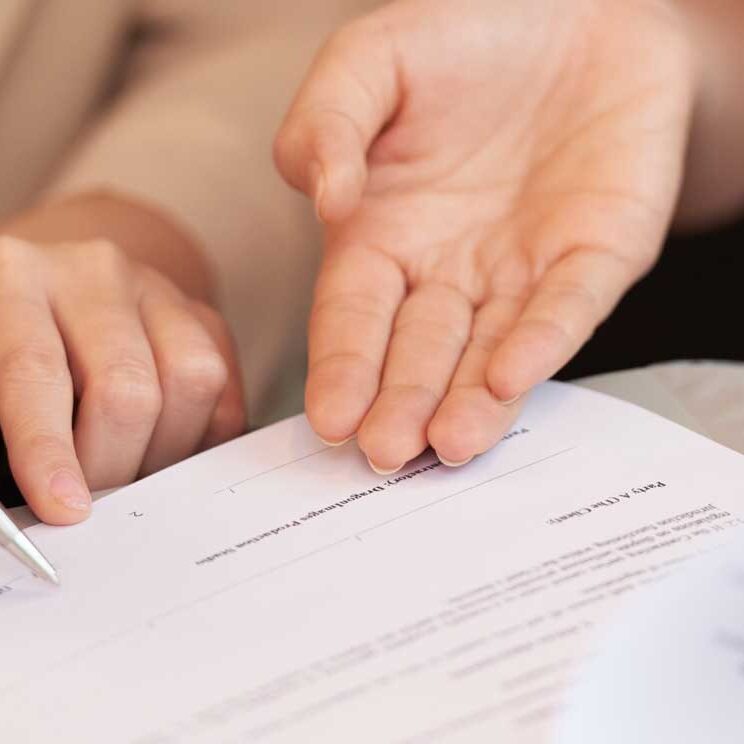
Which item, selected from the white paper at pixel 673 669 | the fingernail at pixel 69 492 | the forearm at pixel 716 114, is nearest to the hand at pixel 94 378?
the fingernail at pixel 69 492

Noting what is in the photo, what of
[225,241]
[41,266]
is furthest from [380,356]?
[225,241]

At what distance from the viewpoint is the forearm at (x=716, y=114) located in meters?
0.68

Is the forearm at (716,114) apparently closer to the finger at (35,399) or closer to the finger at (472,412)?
the finger at (472,412)

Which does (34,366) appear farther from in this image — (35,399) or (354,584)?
(354,584)

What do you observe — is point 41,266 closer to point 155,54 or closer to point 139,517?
point 139,517

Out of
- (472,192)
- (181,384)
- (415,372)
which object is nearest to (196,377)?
(181,384)

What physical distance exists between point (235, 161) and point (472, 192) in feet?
1.06

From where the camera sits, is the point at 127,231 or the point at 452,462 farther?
the point at 127,231

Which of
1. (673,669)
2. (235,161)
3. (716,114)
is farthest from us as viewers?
(235,161)

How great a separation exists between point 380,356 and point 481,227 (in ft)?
0.45

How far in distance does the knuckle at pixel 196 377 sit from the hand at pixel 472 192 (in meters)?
0.05

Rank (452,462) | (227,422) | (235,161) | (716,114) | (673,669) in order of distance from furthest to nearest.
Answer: (235,161), (716,114), (227,422), (452,462), (673,669)

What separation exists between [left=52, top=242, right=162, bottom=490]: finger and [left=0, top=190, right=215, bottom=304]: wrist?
0.20m

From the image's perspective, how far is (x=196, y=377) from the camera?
1.56ft
